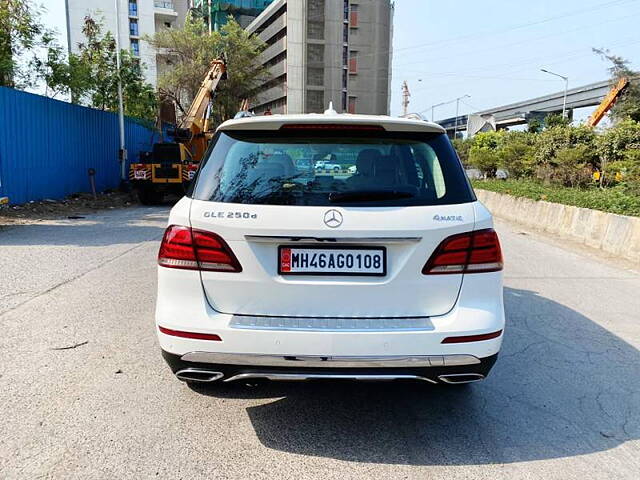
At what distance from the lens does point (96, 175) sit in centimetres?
1747

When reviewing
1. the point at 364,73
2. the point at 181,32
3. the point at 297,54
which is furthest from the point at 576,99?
the point at 181,32

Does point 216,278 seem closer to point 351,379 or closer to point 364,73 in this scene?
point 351,379

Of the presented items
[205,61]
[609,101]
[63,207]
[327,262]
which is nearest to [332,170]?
[327,262]

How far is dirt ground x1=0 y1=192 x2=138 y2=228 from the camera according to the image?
456 inches

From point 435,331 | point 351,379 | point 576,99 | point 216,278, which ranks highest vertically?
point 576,99

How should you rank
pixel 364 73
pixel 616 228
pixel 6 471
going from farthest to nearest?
pixel 364 73 < pixel 616 228 < pixel 6 471

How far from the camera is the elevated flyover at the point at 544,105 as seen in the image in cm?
6525

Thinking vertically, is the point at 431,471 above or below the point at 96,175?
below

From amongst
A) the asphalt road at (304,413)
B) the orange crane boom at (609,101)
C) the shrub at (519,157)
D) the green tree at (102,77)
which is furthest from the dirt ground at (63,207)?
the orange crane boom at (609,101)

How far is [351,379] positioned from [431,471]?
0.62 meters

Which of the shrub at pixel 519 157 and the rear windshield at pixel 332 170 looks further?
the shrub at pixel 519 157

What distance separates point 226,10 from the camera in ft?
265

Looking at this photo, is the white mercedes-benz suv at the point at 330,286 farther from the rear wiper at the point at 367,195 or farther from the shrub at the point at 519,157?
the shrub at the point at 519,157

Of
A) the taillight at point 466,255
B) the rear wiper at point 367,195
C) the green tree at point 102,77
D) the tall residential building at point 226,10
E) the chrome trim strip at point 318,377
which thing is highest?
the tall residential building at point 226,10
